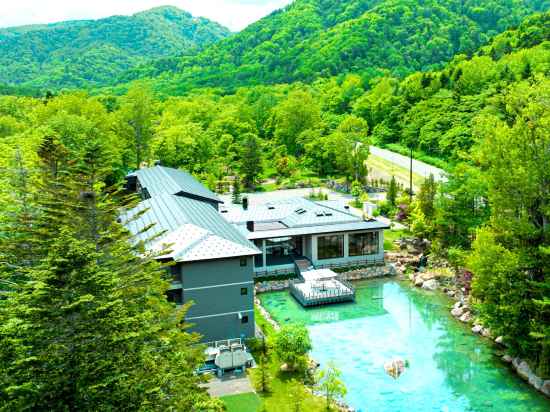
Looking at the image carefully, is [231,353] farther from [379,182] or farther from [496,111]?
[496,111]

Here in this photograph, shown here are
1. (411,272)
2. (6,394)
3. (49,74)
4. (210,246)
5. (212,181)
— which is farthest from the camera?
(49,74)

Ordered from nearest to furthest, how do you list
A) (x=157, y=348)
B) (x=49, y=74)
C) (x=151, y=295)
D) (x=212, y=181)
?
(x=157, y=348)
(x=151, y=295)
(x=212, y=181)
(x=49, y=74)

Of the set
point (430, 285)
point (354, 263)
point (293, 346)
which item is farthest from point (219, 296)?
point (430, 285)

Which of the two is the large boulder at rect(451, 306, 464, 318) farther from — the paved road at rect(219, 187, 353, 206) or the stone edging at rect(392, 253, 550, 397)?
the paved road at rect(219, 187, 353, 206)

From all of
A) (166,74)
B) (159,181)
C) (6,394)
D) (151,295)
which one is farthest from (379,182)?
(166,74)

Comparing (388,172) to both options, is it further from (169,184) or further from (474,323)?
(474,323)
